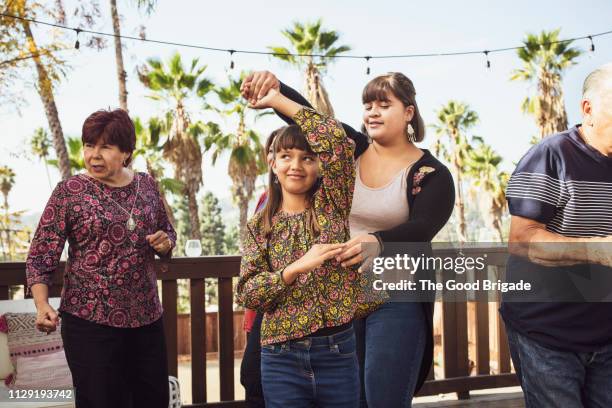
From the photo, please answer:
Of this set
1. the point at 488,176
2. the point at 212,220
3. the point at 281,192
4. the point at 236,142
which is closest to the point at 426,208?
the point at 281,192

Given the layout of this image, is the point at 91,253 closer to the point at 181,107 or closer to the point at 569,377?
the point at 569,377

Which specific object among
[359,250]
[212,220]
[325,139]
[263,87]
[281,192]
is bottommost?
[212,220]

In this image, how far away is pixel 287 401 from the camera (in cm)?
146

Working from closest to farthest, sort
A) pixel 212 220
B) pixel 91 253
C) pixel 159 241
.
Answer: pixel 91 253, pixel 159 241, pixel 212 220

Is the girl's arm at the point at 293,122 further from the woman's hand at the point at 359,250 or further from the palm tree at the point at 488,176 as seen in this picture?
the palm tree at the point at 488,176

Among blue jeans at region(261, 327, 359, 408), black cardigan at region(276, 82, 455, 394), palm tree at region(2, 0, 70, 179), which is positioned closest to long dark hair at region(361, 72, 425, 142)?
black cardigan at region(276, 82, 455, 394)

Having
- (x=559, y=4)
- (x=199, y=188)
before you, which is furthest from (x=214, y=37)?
(x=199, y=188)

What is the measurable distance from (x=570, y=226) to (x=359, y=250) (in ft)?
1.50

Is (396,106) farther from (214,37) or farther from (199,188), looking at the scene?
(214,37)

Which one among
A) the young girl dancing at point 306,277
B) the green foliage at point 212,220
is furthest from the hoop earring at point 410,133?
the green foliage at point 212,220

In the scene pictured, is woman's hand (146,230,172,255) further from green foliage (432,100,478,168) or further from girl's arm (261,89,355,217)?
green foliage (432,100,478,168)

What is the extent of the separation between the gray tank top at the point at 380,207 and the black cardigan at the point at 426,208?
22mm

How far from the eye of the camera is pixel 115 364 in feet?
6.32

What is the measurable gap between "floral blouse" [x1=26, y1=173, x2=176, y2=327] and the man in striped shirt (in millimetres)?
1199
